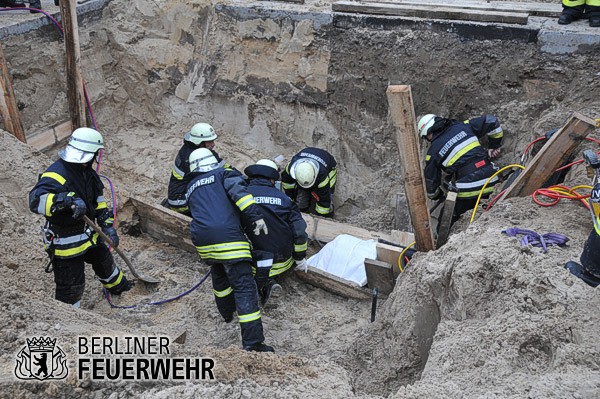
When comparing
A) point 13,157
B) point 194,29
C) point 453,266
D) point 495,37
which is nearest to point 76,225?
point 13,157

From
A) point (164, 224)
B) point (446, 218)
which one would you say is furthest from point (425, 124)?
point (164, 224)

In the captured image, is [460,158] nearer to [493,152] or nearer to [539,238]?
[493,152]

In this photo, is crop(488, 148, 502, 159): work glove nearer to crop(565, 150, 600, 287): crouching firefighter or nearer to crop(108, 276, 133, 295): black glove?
crop(565, 150, 600, 287): crouching firefighter

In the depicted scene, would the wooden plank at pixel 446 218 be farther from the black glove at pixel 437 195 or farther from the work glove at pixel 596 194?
the work glove at pixel 596 194

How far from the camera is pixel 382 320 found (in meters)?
4.39

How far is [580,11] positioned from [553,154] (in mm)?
3032

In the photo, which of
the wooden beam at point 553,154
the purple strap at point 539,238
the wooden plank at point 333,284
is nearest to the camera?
the purple strap at point 539,238

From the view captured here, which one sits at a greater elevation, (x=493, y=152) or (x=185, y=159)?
(x=493, y=152)

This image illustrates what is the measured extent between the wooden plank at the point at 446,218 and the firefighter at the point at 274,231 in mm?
1356

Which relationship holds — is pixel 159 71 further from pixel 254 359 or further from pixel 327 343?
pixel 254 359

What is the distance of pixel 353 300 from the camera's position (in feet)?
17.9

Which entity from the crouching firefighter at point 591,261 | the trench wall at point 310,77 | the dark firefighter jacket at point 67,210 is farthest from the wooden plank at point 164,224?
the crouching firefighter at point 591,261

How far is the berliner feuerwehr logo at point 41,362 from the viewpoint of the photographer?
290cm

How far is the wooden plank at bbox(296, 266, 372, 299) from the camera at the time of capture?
5336 mm
